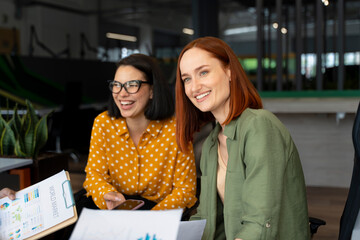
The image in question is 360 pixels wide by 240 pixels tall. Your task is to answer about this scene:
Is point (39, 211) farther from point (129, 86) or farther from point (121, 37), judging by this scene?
point (121, 37)

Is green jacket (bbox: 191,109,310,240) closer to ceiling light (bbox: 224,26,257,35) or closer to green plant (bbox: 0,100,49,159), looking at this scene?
green plant (bbox: 0,100,49,159)

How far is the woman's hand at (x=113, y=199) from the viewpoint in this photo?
193 centimetres

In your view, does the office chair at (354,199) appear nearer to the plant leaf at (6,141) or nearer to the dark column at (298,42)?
the plant leaf at (6,141)

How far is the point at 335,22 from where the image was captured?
23.8 feet

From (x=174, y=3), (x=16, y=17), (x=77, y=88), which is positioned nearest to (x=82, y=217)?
(x=77, y=88)

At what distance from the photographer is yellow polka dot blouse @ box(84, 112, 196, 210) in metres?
2.11

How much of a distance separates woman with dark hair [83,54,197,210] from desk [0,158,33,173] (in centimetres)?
59

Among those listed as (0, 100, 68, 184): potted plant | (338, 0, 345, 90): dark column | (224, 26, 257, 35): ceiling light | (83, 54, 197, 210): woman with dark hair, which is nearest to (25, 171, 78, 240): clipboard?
(83, 54, 197, 210): woman with dark hair

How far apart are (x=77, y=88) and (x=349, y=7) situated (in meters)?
4.92

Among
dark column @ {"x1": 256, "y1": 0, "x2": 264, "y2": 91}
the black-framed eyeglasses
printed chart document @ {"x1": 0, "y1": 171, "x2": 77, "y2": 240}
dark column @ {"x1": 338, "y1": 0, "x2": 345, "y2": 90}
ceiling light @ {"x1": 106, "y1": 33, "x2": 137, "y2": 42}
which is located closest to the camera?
printed chart document @ {"x1": 0, "y1": 171, "x2": 77, "y2": 240}

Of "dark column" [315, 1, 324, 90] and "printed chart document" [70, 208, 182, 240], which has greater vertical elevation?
"dark column" [315, 1, 324, 90]

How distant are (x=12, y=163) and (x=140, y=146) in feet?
2.99

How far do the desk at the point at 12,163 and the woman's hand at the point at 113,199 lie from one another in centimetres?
80

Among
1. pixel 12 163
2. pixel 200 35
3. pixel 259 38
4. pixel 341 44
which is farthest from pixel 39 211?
pixel 200 35
